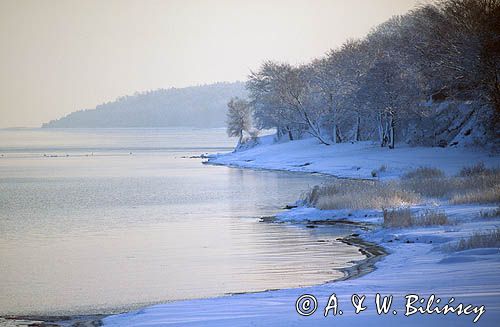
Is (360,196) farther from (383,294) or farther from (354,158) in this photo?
(354,158)

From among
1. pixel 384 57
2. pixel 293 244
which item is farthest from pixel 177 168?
pixel 293 244

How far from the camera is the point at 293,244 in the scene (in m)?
24.9

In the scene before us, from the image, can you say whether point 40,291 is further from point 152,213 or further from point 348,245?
point 152,213

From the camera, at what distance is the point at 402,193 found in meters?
32.4

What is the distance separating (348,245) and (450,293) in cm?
1135

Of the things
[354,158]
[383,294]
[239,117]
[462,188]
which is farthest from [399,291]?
[239,117]

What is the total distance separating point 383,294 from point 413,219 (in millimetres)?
11605

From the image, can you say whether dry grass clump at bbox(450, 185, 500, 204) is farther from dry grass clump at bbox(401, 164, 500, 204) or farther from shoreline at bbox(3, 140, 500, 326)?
shoreline at bbox(3, 140, 500, 326)

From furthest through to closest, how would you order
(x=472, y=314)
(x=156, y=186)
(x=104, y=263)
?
(x=156, y=186) → (x=104, y=263) → (x=472, y=314)

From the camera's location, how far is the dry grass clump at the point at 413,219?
24.1 metres

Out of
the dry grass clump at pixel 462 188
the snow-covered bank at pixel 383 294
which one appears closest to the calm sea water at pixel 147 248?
the snow-covered bank at pixel 383 294

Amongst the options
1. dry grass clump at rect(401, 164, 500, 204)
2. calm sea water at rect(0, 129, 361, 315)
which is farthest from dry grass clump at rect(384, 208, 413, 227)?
dry grass clump at rect(401, 164, 500, 204)

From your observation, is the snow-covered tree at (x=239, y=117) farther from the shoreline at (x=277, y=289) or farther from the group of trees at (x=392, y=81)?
the shoreline at (x=277, y=289)

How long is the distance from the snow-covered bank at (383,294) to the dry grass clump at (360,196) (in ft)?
36.9
